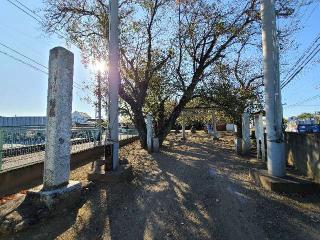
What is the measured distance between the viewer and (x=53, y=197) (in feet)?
20.1

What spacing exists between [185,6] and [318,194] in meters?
13.3

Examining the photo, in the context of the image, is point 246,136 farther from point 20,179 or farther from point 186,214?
point 20,179

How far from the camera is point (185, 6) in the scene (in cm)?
1783

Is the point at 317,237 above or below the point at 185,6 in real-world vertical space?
below

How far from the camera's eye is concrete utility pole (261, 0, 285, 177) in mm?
8167

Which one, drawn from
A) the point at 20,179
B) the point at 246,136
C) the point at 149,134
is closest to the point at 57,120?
the point at 20,179

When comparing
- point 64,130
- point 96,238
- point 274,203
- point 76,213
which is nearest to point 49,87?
point 64,130

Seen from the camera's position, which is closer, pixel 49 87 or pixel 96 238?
pixel 96 238

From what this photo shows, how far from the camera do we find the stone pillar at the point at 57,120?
21.1 ft

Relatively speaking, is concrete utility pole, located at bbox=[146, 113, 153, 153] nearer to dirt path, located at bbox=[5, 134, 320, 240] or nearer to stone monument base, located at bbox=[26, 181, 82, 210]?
dirt path, located at bbox=[5, 134, 320, 240]

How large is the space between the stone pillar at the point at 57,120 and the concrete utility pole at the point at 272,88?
15.8 ft

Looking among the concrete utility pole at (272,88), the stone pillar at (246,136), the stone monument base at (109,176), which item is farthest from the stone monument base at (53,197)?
the stone pillar at (246,136)

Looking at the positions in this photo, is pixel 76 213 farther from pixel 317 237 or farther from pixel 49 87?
pixel 317 237

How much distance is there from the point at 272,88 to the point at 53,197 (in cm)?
564
